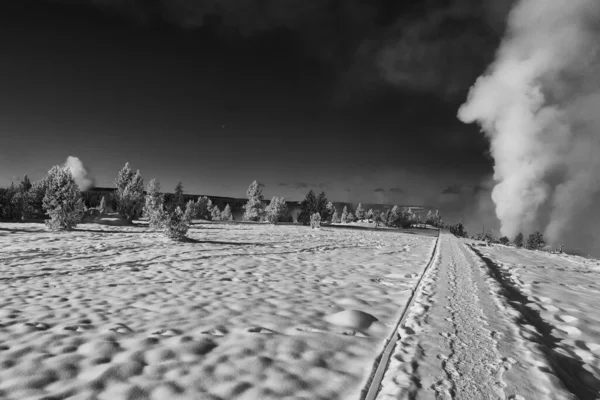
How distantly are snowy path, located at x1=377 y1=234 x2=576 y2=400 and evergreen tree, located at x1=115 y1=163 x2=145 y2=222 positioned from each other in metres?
54.4

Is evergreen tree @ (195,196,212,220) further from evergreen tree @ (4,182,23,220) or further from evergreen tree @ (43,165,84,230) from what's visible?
evergreen tree @ (43,165,84,230)

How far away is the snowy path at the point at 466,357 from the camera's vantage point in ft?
11.7

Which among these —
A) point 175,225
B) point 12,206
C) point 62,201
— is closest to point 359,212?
point 12,206

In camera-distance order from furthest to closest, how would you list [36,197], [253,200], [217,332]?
[253,200] → [36,197] → [217,332]

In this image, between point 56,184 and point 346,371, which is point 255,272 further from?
point 56,184

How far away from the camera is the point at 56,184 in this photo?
25.6 metres

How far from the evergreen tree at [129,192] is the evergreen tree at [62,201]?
25885mm

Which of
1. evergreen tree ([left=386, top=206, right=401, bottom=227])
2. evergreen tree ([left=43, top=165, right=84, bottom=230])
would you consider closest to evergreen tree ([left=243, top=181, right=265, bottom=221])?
evergreen tree ([left=43, top=165, right=84, bottom=230])

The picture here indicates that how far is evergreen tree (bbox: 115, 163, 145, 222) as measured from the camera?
50.8 m

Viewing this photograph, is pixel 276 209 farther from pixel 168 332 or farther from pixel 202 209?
pixel 168 332

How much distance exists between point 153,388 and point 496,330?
5837 mm

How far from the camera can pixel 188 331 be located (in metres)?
5.16

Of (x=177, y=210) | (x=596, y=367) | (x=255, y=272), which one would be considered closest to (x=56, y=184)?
(x=177, y=210)

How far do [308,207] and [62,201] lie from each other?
48014 millimetres
